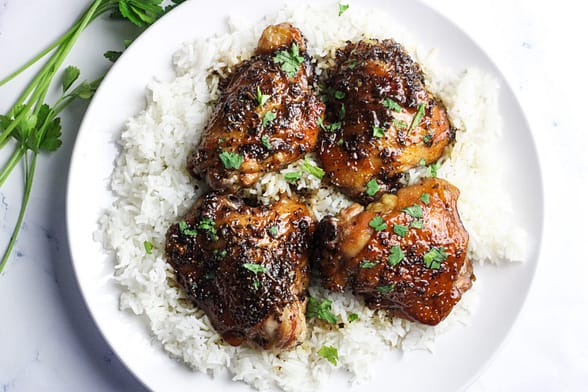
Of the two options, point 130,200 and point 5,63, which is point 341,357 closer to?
point 130,200

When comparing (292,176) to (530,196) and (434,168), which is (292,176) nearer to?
(434,168)

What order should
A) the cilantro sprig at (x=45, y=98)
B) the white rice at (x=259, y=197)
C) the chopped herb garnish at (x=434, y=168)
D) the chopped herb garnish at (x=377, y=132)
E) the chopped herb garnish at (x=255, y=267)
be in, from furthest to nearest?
the cilantro sprig at (x=45, y=98), the chopped herb garnish at (x=434, y=168), the white rice at (x=259, y=197), the chopped herb garnish at (x=377, y=132), the chopped herb garnish at (x=255, y=267)

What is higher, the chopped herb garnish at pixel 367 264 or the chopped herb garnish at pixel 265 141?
the chopped herb garnish at pixel 265 141

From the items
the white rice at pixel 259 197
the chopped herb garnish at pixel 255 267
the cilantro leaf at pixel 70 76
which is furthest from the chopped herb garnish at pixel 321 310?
the cilantro leaf at pixel 70 76

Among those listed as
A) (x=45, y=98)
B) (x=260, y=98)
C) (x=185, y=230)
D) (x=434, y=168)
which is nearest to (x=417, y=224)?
(x=434, y=168)

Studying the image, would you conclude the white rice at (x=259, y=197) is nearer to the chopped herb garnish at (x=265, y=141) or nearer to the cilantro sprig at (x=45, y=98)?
the chopped herb garnish at (x=265, y=141)

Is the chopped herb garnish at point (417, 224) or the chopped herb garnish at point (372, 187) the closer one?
the chopped herb garnish at point (417, 224)

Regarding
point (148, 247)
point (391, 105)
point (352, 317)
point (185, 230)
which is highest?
point (391, 105)
